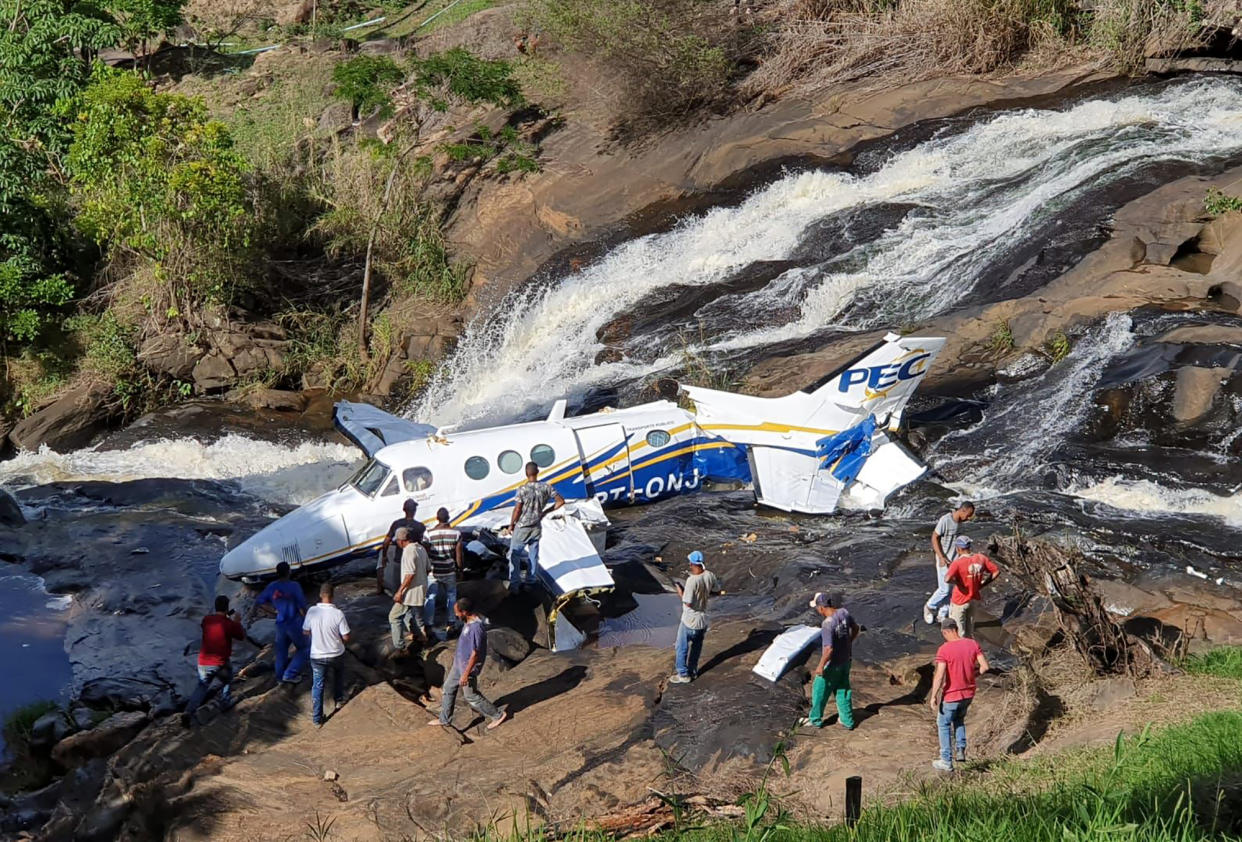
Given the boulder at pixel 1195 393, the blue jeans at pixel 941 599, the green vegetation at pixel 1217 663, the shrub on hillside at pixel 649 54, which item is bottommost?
the boulder at pixel 1195 393

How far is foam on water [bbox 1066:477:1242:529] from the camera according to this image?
16781 millimetres

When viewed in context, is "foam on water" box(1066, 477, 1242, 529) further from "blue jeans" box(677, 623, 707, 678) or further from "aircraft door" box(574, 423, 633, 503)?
"blue jeans" box(677, 623, 707, 678)

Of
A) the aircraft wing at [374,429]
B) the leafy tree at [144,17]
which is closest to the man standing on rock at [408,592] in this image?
the aircraft wing at [374,429]

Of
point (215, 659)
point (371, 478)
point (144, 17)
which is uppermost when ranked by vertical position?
point (144, 17)

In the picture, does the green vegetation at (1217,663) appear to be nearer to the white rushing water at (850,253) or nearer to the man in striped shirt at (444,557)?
the man in striped shirt at (444,557)

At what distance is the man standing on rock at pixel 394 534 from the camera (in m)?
15.1

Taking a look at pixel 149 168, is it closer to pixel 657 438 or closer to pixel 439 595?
pixel 657 438

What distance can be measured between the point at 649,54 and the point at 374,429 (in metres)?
17.9

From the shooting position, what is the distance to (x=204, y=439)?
82.6 ft

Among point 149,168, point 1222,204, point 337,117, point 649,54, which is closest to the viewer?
point 1222,204

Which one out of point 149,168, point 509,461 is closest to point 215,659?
point 509,461

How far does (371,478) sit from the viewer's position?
56.3ft

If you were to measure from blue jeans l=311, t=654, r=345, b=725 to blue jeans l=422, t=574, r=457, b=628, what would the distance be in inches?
57.7

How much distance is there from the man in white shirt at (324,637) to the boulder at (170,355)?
1695cm
